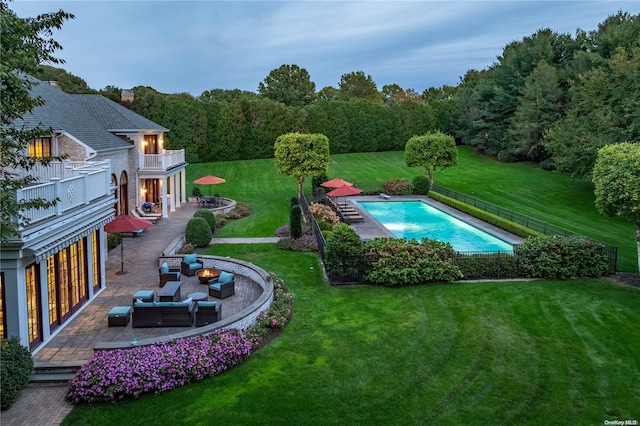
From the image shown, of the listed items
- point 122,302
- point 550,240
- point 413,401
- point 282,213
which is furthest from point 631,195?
point 282,213

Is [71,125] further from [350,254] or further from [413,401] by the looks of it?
[413,401]

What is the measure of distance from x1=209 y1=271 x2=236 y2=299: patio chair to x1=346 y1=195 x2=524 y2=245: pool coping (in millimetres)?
10945

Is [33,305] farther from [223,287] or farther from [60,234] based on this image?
[223,287]

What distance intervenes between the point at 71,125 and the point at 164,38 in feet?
117

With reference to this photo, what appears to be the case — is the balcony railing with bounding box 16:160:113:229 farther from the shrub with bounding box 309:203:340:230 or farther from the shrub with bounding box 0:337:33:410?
the shrub with bounding box 309:203:340:230

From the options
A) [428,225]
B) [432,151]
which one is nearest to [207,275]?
[428,225]

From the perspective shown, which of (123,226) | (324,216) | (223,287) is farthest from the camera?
(324,216)

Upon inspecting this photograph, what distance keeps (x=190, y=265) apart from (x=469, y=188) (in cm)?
3212

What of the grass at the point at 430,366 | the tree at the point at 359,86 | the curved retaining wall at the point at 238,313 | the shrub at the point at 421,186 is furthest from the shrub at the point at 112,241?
the tree at the point at 359,86

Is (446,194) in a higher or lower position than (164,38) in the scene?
lower

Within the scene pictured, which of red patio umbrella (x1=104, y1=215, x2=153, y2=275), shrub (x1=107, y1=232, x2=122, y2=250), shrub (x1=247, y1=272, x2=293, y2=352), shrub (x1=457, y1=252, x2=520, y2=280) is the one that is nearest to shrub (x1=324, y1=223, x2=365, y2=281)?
shrub (x1=247, y1=272, x2=293, y2=352)

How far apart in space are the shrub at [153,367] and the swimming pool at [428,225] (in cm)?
1691

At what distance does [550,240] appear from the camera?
1970 centimetres

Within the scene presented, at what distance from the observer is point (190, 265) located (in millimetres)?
19000
